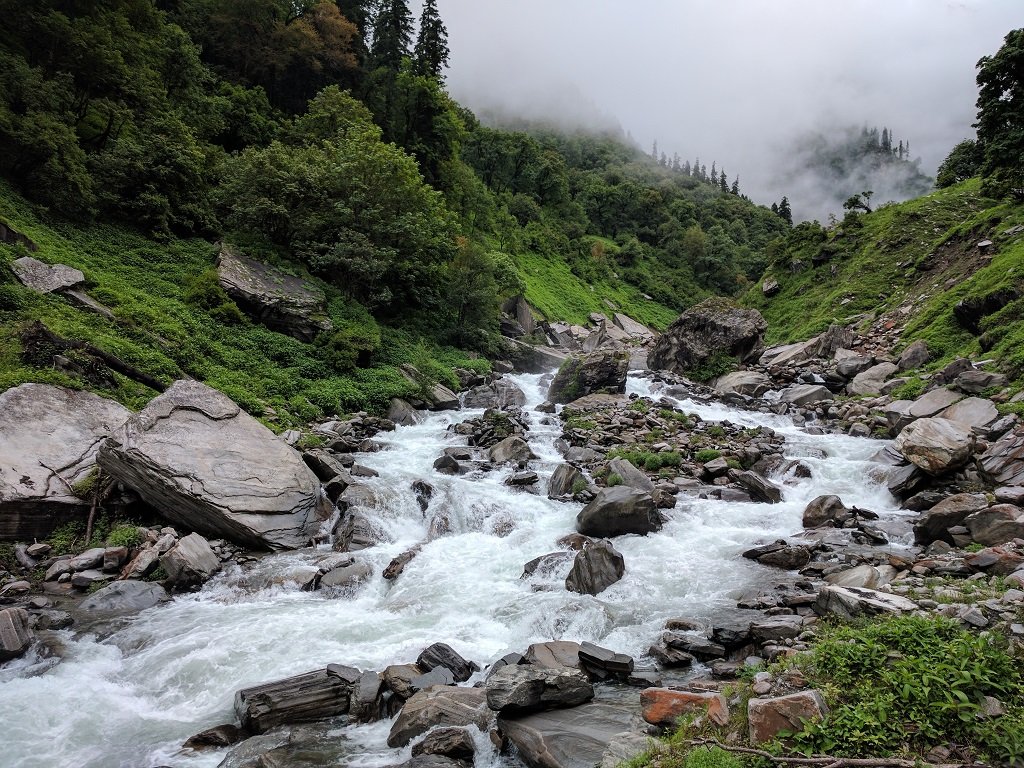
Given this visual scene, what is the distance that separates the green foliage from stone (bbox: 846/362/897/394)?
24550 millimetres

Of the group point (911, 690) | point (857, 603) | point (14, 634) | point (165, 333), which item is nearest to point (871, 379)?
point (857, 603)

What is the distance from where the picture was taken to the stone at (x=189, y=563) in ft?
38.0

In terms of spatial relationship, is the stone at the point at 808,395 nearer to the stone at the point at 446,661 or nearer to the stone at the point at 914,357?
the stone at the point at 914,357

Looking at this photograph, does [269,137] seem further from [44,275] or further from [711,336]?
[711,336]

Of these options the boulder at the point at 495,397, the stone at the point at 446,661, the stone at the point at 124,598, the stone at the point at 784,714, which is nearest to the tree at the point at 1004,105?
the boulder at the point at 495,397

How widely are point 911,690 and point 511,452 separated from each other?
16.4 m

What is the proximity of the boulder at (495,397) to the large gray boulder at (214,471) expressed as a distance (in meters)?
14.9

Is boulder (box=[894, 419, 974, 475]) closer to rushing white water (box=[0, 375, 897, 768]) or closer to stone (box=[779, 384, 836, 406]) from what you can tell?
rushing white water (box=[0, 375, 897, 768])

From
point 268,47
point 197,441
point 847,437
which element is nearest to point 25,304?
point 197,441

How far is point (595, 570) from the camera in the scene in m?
11.9

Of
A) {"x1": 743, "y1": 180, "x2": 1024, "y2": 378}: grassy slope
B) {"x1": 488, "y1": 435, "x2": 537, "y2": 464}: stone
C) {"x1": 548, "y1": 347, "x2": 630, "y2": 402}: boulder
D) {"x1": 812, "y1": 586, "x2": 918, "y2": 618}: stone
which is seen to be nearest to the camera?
{"x1": 812, "y1": 586, "x2": 918, "y2": 618}: stone

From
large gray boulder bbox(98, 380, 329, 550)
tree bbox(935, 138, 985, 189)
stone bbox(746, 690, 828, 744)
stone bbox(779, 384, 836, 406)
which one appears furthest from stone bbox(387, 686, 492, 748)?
tree bbox(935, 138, 985, 189)

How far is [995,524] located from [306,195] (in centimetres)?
3294

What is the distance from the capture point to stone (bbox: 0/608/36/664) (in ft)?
28.7
